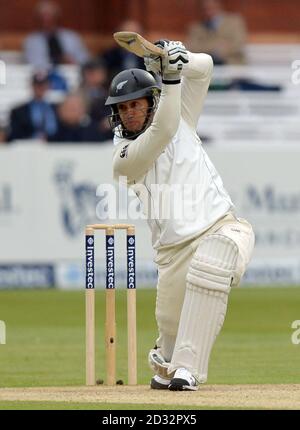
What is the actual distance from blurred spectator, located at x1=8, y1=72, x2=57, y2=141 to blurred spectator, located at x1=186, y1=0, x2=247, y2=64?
264 centimetres

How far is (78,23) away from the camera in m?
21.3

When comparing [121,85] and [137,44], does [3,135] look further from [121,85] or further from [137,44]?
[137,44]

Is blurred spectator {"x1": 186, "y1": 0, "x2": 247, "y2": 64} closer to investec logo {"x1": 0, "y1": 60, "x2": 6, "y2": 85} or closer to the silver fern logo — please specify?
investec logo {"x1": 0, "y1": 60, "x2": 6, "y2": 85}

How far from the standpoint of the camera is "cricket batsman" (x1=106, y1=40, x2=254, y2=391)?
6.98 meters

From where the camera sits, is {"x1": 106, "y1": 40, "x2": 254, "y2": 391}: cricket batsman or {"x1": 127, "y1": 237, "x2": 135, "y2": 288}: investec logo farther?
{"x1": 127, "y1": 237, "x2": 135, "y2": 288}: investec logo

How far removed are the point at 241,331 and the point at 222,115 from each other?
21.7 ft

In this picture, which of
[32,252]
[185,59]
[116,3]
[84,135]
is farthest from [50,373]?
[116,3]

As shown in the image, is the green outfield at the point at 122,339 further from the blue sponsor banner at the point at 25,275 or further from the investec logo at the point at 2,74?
the investec logo at the point at 2,74

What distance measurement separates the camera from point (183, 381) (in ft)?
23.2

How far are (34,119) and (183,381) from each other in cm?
1051

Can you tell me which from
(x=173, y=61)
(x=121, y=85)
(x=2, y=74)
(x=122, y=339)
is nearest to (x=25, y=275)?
(x=2, y=74)

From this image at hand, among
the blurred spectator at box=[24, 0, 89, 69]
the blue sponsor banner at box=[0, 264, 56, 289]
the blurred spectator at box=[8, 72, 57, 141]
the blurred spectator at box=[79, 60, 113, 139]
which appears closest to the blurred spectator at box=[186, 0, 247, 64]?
the blurred spectator at box=[24, 0, 89, 69]

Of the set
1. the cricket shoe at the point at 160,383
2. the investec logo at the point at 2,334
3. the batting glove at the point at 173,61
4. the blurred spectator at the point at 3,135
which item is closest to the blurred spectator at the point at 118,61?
the blurred spectator at the point at 3,135

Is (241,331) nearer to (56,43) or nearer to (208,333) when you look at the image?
(208,333)
